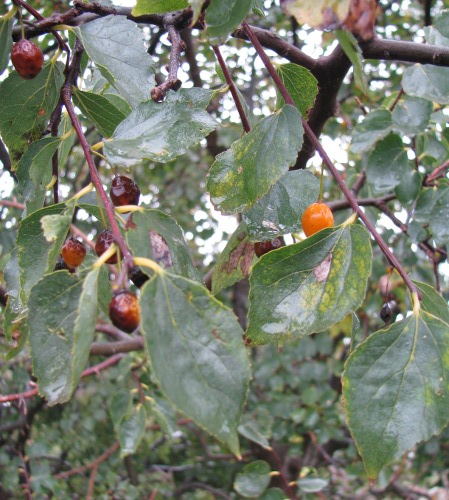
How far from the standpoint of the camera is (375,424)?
0.55 metres

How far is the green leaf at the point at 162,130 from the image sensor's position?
57 cm

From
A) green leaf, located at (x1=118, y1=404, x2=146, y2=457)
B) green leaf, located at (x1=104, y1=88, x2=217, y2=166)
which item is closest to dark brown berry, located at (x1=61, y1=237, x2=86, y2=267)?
green leaf, located at (x1=104, y1=88, x2=217, y2=166)

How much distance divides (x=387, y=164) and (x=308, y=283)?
0.83 metres

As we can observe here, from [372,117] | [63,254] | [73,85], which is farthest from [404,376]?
[372,117]

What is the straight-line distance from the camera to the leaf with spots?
1.80 ft

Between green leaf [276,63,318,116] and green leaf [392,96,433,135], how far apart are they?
1.72 ft

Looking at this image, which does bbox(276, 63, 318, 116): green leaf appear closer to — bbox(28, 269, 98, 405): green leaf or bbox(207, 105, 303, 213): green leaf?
bbox(207, 105, 303, 213): green leaf

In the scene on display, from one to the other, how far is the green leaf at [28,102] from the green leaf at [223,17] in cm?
29

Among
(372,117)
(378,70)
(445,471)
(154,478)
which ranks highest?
(372,117)

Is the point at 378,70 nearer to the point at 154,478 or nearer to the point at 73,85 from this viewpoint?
the point at 154,478

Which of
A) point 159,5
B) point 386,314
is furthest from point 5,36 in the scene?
point 386,314

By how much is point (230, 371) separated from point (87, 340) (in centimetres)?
11

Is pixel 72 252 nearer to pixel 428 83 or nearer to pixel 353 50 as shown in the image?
pixel 353 50

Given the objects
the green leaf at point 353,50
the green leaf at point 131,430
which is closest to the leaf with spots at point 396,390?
the green leaf at point 353,50
